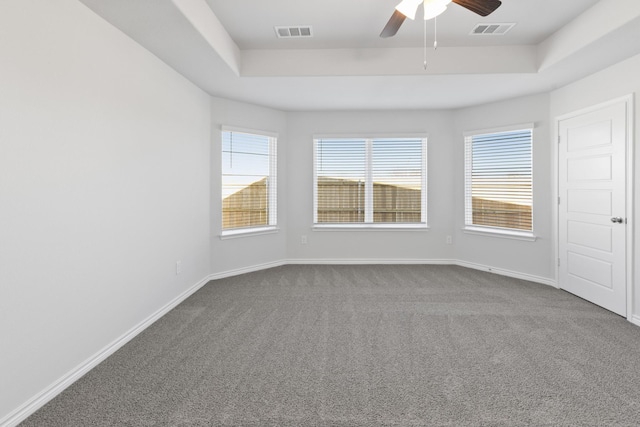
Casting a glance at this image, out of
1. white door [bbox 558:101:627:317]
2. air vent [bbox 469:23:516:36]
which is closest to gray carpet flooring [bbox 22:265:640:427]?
white door [bbox 558:101:627:317]

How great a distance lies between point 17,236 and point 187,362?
4.33ft

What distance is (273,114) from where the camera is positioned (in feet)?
17.4

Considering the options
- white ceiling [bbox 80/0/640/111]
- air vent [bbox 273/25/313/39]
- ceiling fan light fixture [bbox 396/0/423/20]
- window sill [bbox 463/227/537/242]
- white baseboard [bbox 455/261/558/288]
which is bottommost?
white baseboard [bbox 455/261/558/288]

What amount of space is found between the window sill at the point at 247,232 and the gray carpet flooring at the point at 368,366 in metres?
1.05

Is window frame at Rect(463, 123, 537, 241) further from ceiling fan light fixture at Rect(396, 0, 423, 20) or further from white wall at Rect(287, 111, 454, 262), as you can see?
ceiling fan light fixture at Rect(396, 0, 423, 20)

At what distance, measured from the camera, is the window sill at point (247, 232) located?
476 centimetres

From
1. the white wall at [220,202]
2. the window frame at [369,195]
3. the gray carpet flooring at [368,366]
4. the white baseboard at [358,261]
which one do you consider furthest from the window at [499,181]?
the white wall at [220,202]

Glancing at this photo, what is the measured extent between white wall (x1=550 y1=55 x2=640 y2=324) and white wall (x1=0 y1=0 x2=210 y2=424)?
4.52 m

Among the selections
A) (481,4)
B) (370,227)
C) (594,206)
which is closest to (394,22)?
(481,4)

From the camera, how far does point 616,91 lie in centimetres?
340

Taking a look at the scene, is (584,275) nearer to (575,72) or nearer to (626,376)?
(626,376)

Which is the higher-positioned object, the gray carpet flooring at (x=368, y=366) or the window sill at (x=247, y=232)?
the window sill at (x=247, y=232)

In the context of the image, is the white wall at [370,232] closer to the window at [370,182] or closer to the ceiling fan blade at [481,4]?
the window at [370,182]

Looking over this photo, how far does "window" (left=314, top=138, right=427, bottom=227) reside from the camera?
556 centimetres
